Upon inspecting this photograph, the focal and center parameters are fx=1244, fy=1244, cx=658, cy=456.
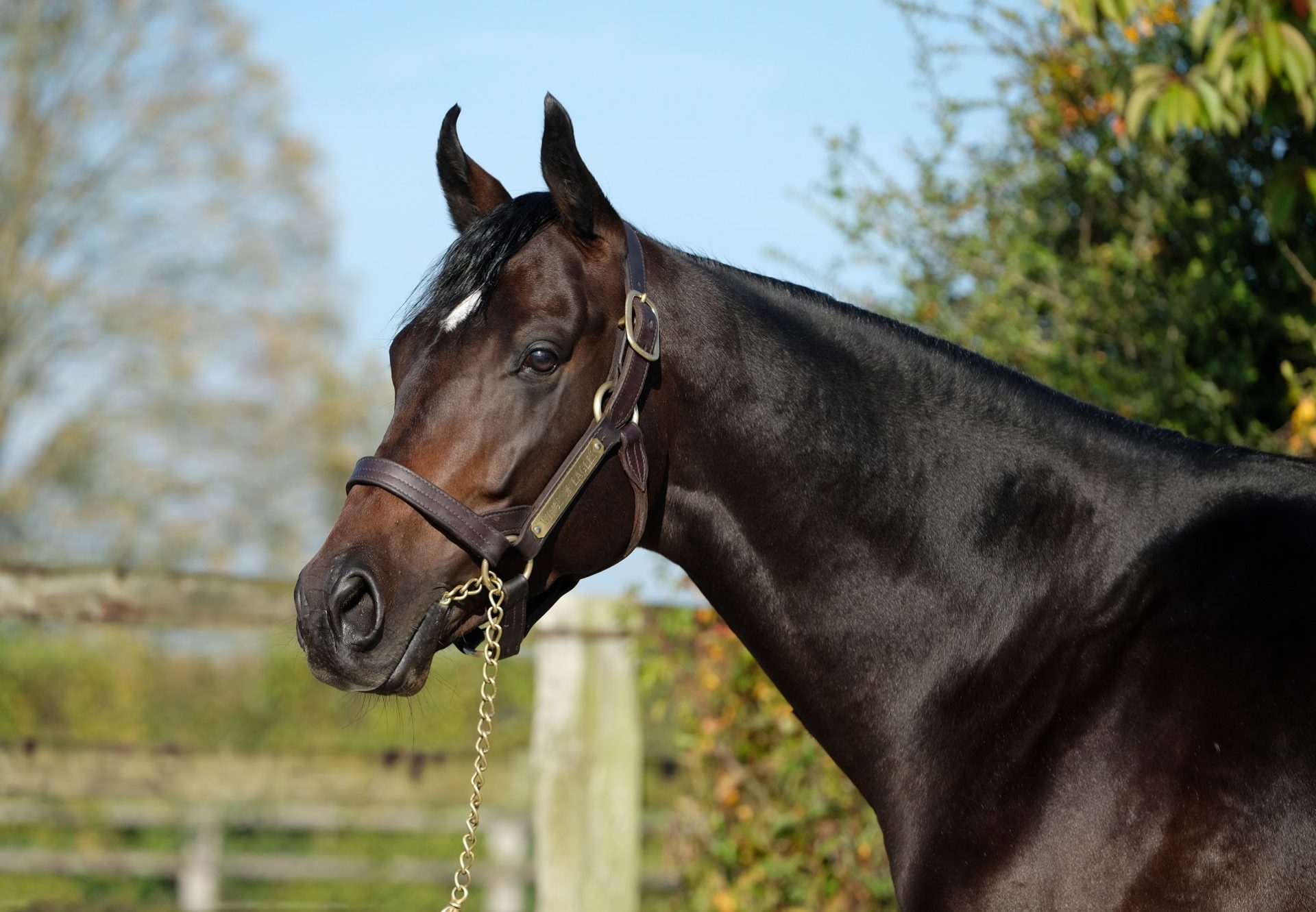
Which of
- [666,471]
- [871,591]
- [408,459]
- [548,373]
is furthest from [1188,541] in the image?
[408,459]

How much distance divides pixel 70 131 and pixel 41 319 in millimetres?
2520

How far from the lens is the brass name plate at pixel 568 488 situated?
2.23 m

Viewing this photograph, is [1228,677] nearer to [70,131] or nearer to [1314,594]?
[1314,594]

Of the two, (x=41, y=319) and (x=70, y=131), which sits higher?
(x=70, y=131)

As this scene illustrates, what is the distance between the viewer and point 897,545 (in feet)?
7.58

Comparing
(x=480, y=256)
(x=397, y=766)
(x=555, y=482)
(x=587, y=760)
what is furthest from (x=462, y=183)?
(x=397, y=766)

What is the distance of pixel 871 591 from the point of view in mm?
2309

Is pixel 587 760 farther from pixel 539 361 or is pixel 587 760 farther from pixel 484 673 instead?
pixel 539 361

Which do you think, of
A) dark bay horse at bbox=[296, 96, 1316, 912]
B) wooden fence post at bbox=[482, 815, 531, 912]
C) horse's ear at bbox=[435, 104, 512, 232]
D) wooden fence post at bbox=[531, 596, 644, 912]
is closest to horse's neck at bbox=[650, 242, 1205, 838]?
dark bay horse at bbox=[296, 96, 1316, 912]

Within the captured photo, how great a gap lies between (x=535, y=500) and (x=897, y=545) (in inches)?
26.5

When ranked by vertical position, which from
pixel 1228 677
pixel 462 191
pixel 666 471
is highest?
pixel 462 191

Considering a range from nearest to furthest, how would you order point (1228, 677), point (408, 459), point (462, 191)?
point (1228, 677) → point (408, 459) → point (462, 191)

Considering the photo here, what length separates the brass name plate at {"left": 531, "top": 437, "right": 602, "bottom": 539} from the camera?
7.32ft

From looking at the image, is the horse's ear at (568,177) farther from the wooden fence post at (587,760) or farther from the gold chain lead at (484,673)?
the wooden fence post at (587,760)
